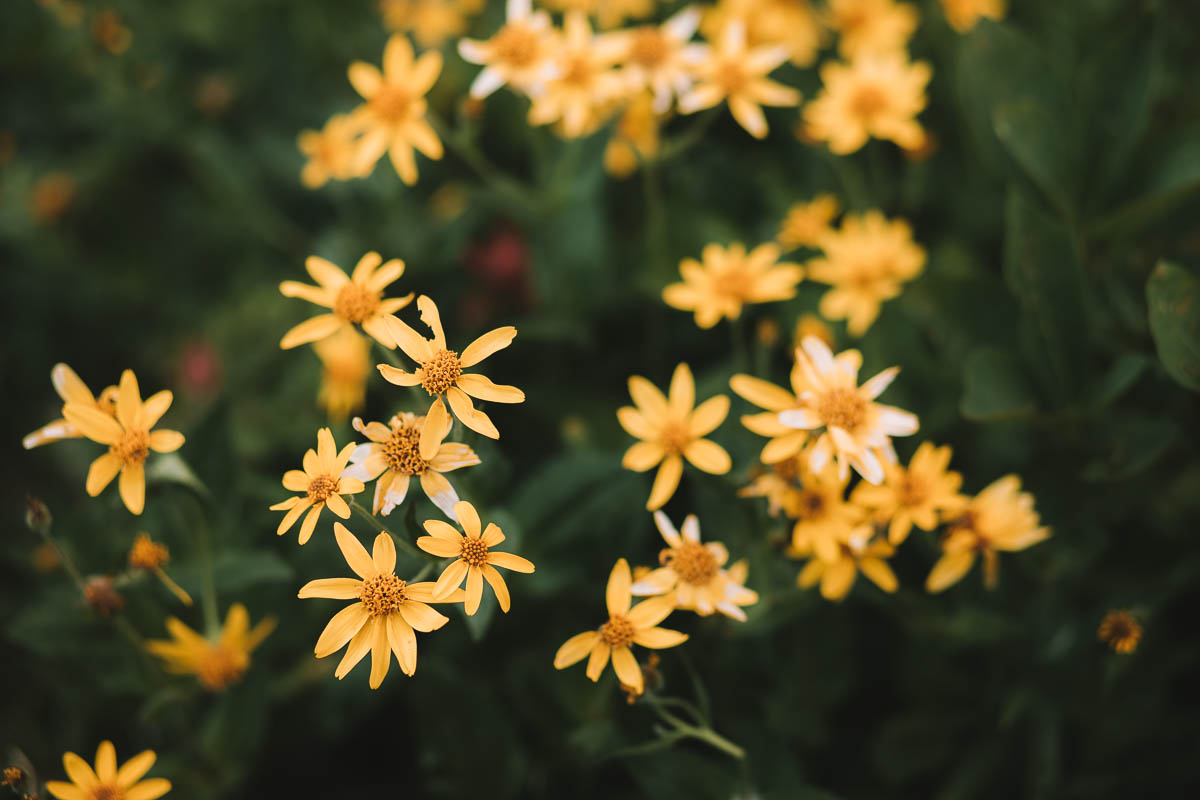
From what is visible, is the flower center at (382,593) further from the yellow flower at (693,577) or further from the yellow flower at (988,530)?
the yellow flower at (988,530)

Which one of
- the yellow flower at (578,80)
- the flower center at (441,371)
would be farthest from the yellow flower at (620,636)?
the yellow flower at (578,80)

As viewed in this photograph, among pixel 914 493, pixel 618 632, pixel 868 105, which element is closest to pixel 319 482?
pixel 618 632

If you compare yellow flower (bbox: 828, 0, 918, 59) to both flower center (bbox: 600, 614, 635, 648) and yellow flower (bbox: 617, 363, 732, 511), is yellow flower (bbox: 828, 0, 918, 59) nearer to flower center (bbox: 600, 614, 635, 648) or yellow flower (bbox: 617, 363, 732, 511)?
yellow flower (bbox: 617, 363, 732, 511)

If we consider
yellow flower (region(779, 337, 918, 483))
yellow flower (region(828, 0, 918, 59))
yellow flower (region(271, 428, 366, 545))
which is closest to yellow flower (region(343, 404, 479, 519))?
yellow flower (region(271, 428, 366, 545))

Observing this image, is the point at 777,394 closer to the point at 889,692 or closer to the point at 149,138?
the point at 889,692

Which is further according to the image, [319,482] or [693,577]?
[693,577]

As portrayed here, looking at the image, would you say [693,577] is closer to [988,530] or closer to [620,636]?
[620,636]

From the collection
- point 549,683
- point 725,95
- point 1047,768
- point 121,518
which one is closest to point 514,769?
point 549,683
